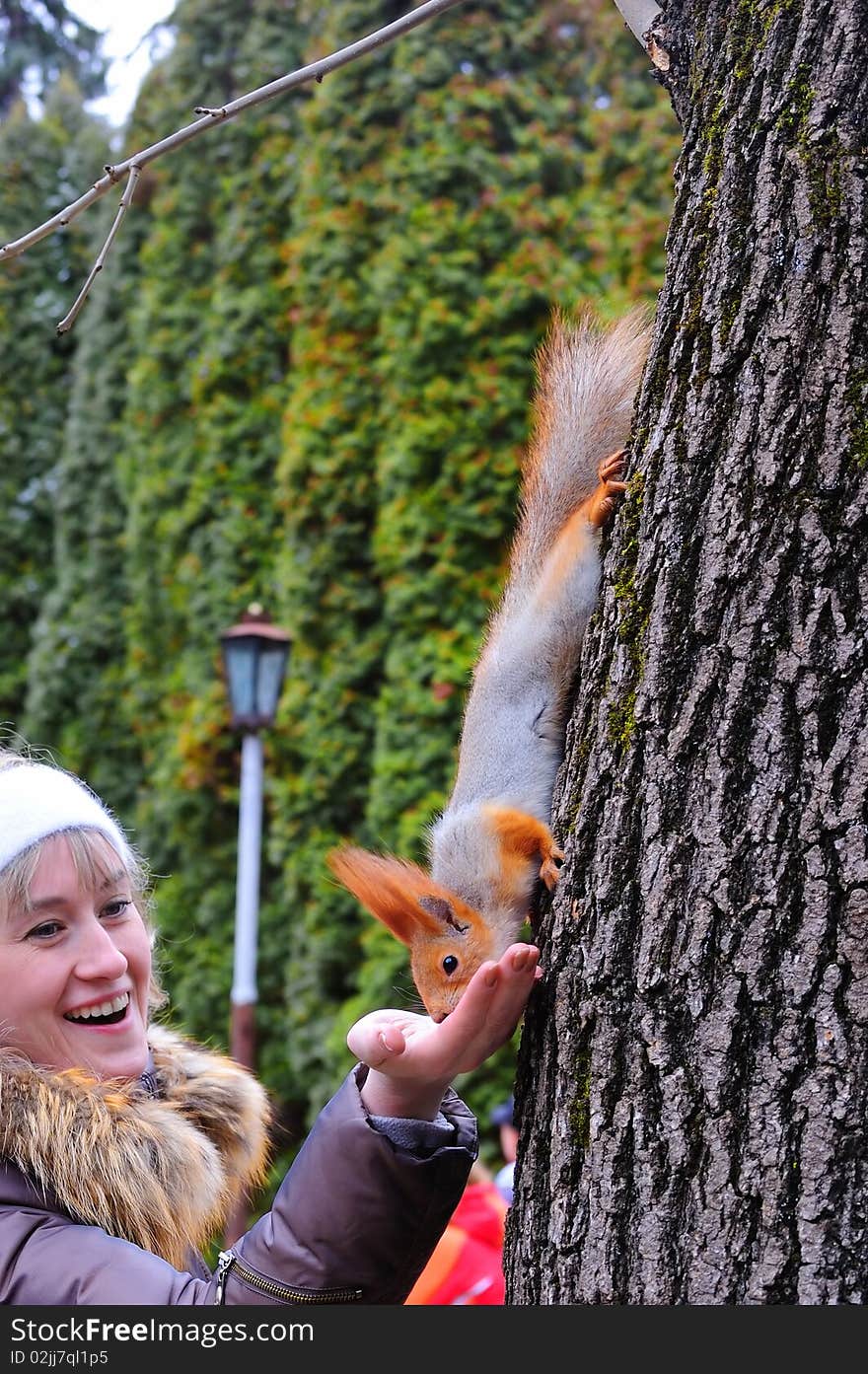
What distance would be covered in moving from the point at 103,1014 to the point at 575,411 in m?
0.92

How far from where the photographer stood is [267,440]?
19.4ft

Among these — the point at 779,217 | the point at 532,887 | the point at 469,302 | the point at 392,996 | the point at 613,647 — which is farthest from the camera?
the point at 469,302

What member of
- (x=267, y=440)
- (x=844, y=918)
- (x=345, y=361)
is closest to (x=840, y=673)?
(x=844, y=918)

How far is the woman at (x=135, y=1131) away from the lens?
117 centimetres

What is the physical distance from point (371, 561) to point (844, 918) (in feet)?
14.3

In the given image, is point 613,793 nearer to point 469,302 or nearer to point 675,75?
point 675,75

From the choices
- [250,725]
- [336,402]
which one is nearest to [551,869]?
[250,725]

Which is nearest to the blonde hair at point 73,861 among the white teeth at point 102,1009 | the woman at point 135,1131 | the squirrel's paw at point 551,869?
the woman at point 135,1131

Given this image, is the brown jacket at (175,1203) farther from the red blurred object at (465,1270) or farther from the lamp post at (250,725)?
the lamp post at (250,725)

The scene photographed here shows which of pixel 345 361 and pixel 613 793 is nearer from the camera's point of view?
pixel 613 793

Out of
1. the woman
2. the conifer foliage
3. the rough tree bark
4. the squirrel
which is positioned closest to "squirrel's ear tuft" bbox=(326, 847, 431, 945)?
the squirrel

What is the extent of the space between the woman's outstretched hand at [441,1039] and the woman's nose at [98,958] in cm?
28

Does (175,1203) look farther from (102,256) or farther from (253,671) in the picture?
(253,671)

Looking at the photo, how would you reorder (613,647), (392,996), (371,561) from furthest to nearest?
(371,561), (392,996), (613,647)
